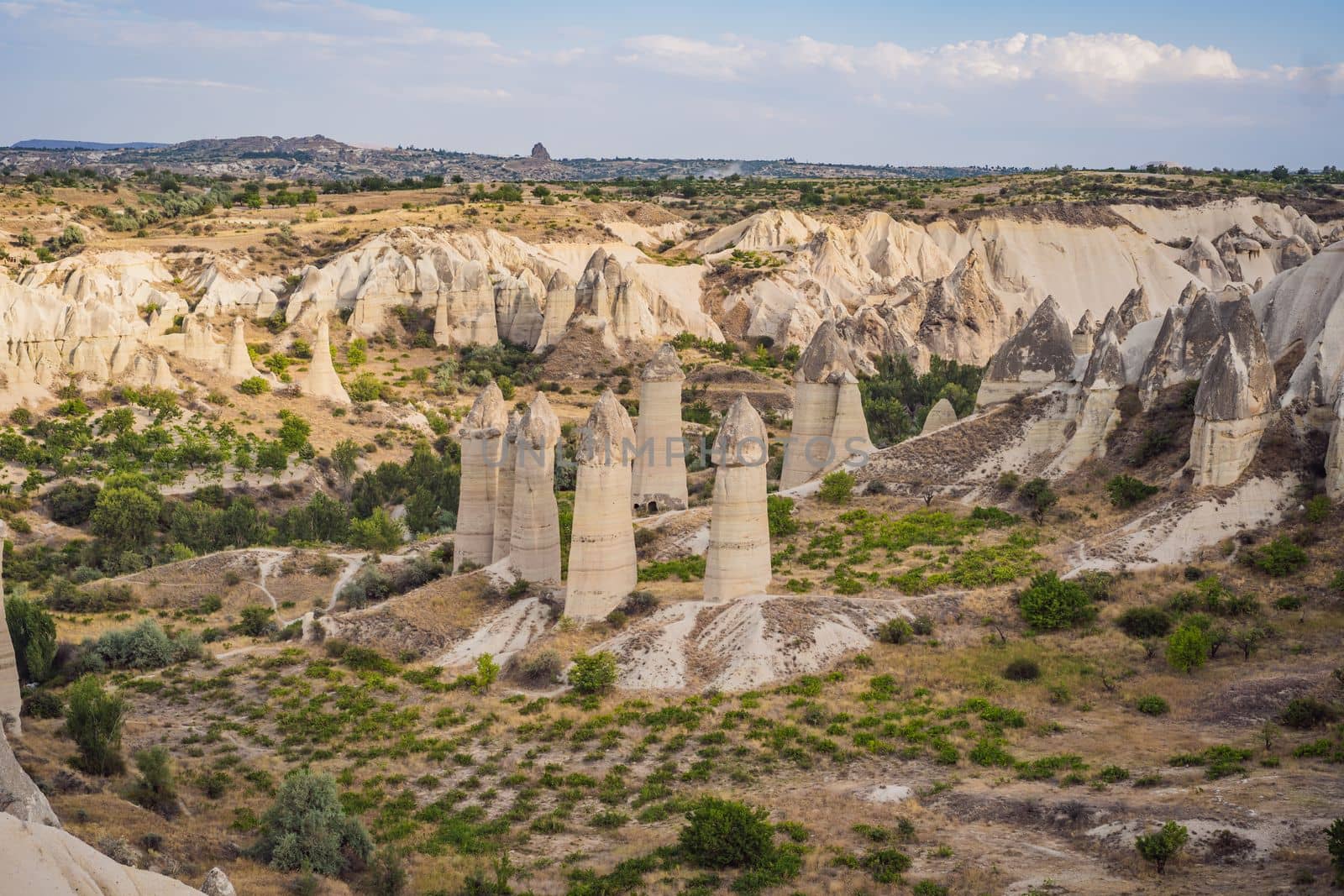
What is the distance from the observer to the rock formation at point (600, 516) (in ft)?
91.6

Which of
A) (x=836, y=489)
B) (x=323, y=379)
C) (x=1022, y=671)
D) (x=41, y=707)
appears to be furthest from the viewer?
(x=323, y=379)

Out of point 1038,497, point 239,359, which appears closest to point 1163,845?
point 1038,497

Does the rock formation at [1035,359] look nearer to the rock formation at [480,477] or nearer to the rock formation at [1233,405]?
the rock formation at [1233,405]

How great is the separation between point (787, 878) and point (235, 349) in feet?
154

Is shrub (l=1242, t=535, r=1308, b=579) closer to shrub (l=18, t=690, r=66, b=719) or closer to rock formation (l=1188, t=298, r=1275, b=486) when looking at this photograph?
rock formation (l=1188, t=298, r=1275, b=486)

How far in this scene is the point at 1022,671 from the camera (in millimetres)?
24094

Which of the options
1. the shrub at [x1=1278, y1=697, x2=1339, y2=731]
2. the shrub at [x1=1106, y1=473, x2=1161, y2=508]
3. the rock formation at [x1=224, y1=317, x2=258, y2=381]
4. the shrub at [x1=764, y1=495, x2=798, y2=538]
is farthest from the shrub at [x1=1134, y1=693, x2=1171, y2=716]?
the rock formation at [x1=224, y1=317, x2=258, y2=381]

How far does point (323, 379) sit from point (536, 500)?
100 ft

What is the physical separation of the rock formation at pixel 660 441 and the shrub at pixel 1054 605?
13.0 metres

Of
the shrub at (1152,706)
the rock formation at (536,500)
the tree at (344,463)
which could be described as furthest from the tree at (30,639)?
the shrub at (1152,706)

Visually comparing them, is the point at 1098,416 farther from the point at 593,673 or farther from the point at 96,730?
the point at 96,730

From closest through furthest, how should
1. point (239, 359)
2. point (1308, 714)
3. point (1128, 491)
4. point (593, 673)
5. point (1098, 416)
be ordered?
point (1308, 714) → point (593, 673) → point (1128, 491) → point (1098, 416) → point (239, 359)

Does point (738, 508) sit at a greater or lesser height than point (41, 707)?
greater

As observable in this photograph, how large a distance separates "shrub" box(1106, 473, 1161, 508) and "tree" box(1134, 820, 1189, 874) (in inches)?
651
